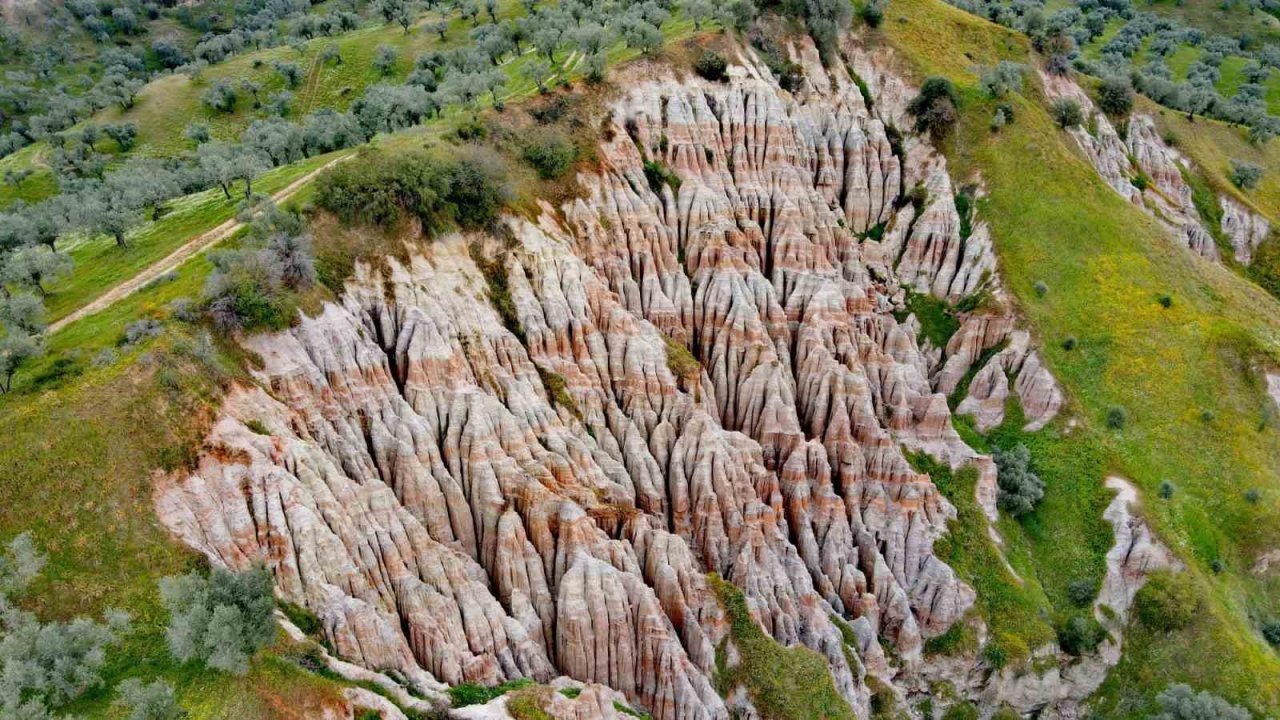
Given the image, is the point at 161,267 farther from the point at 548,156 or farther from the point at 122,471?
the point at 548,156

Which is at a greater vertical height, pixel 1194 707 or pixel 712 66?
pixel 712 66

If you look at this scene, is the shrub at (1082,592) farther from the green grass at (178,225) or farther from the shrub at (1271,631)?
the green grass at (178,225)

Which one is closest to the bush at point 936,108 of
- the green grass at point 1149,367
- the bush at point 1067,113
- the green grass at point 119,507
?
the green grass at point 1149,367

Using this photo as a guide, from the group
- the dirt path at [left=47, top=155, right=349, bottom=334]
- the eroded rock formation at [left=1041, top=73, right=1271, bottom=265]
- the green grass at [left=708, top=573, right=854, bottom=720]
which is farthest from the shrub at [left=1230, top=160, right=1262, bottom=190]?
the dirt path at [left=47, top=155, right=349, bottom=334]

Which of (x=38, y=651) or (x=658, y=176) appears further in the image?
(x=658, y=176)

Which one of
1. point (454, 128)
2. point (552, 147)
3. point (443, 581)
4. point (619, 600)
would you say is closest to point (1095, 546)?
point (619, 600)

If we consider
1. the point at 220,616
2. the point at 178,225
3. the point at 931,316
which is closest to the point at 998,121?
the point at 931,316

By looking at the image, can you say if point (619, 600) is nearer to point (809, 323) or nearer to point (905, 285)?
point (809, 323)
